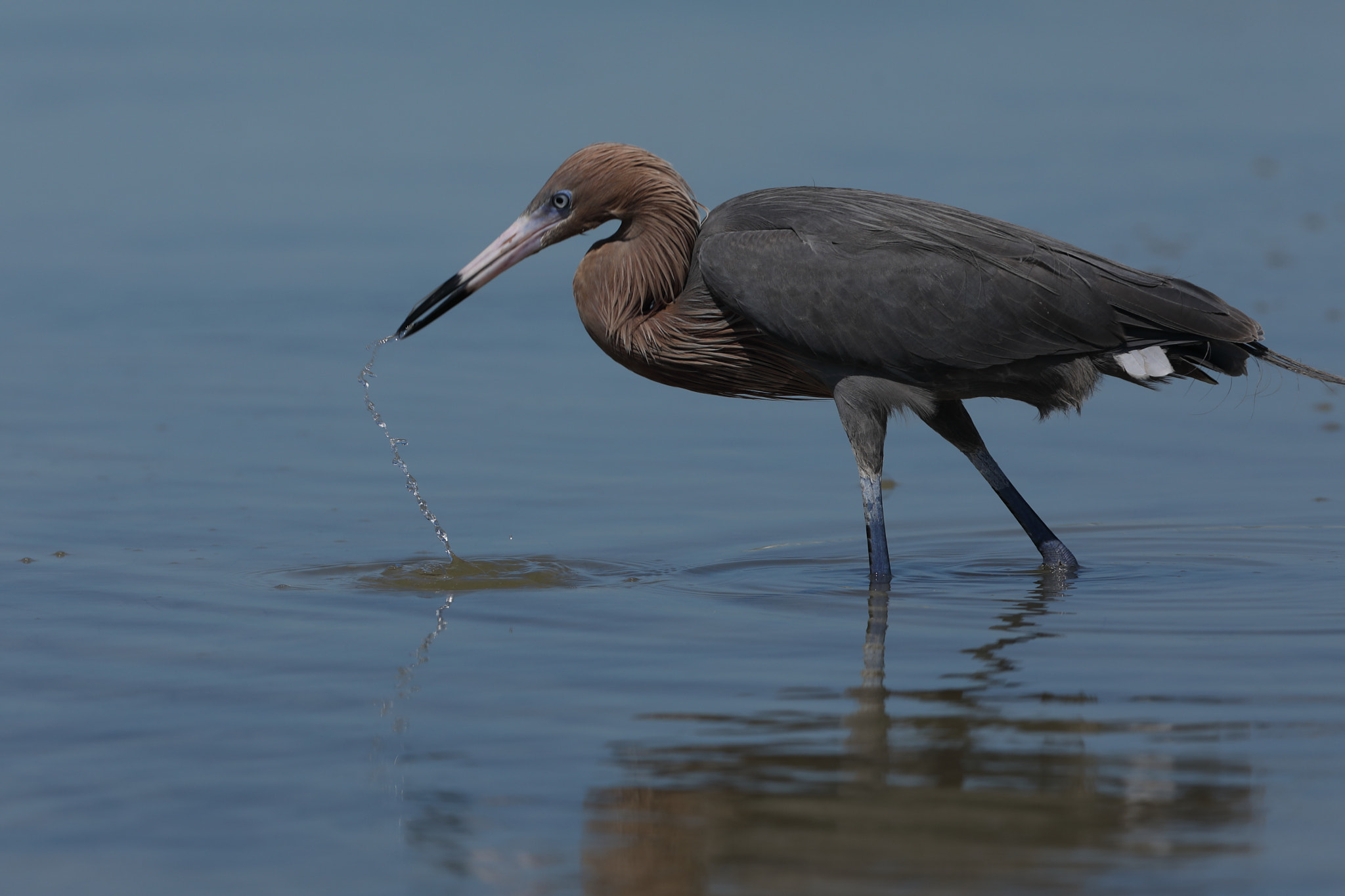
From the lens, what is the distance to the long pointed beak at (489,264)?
7.39 metres

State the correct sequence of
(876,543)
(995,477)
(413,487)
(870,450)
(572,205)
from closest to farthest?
1. (876,543)
2. (870,450)
3. (995,477)
4. (572,205)
5. (413,487)

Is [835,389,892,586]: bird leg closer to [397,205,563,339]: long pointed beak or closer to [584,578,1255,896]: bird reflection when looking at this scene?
[397,205,563,339]: long pointed beak

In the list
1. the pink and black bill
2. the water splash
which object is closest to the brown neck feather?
the pink and black bill

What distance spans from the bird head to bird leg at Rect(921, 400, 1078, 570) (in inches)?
52.6

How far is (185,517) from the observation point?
7.69 m

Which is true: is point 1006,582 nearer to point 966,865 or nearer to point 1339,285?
point 966,865

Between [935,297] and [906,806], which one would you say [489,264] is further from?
→ [906,806]

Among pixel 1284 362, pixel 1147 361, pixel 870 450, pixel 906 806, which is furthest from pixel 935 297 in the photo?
pixel 906 806

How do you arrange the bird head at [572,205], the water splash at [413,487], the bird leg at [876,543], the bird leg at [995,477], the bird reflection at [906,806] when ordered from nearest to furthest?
1. the bird reflection at [906,806]
2. the bird leg at [876,543]
3. the bird leg at [995,477]
4. the water splash at [413,487]
5. the bird head at [572,205]

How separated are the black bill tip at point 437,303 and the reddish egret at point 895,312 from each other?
57 centimetres

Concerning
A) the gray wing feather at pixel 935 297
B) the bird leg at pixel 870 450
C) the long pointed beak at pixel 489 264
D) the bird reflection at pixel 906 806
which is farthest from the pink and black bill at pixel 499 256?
the bird reflection at pixel 906 806

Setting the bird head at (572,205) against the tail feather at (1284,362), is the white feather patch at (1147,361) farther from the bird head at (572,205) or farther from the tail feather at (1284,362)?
the bird head at (572,205)

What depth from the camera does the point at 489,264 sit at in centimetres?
744

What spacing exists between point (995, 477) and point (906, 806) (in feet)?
10.2
